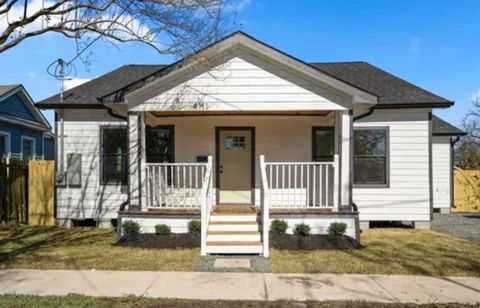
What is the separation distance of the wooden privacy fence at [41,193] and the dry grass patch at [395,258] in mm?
7658

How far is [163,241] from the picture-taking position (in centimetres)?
916

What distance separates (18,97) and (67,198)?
11.0 m

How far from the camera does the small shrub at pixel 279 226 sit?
9.23 m

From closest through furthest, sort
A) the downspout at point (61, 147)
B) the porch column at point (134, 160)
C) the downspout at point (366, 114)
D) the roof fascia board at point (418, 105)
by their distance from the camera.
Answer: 1. the porch column at point (134, 160)
2. the downspout at point (366, 114)
3. the roof fascia board at point (418, 105)
4. the downspout at point (61, 147)

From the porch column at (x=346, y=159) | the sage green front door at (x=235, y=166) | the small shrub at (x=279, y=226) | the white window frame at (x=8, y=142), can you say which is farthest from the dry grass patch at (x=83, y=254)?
the white window frame at (x=8, y=142)

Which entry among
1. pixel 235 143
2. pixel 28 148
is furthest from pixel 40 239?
pixel 28 148

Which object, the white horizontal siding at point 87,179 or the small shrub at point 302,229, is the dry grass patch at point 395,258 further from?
the white horizontal siding at point 87,179

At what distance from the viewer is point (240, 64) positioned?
380 inches

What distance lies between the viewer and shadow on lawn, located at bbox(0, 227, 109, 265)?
8641 mm

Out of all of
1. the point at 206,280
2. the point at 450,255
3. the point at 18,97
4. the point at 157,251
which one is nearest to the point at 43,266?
the point at 157,251

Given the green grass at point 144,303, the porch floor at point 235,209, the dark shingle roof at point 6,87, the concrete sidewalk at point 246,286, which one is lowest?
the concrete sidewalk at point 246,286

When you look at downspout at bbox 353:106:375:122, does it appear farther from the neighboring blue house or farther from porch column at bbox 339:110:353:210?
the neighboring blue house

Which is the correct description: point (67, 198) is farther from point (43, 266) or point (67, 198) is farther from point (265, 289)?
point (265, 289)

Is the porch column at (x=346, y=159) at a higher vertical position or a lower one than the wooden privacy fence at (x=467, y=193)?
higher
